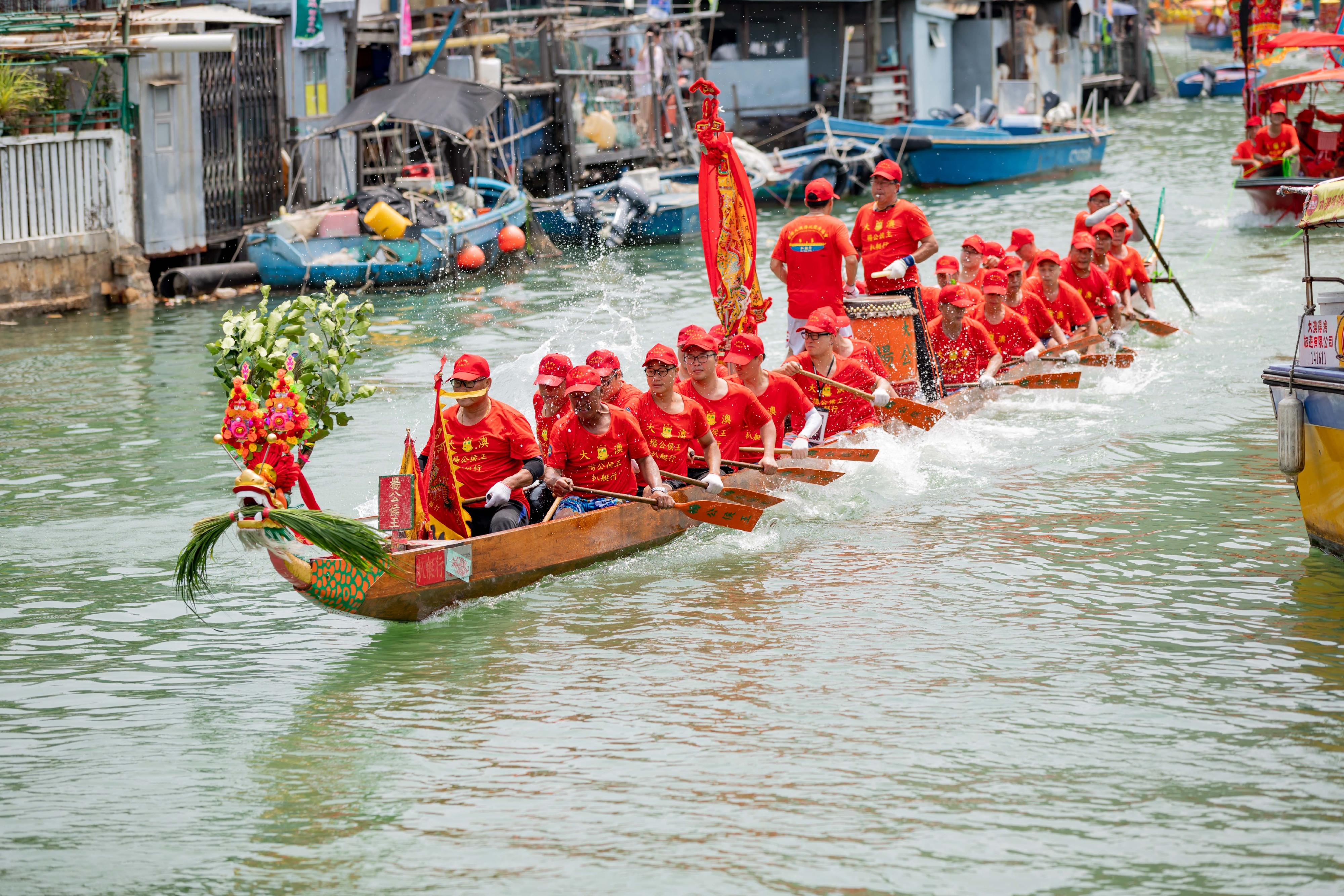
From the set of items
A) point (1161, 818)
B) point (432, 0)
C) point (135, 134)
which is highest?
point (432, 0)

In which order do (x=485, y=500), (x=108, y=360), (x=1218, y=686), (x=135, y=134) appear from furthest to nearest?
(x=135, y=134), (x=108, y=360), (x=485, y=500), (x=1218, y=686)

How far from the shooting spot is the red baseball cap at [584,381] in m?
9.56

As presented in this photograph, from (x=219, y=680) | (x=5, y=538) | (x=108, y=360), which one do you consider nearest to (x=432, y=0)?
(x=108, y=360)

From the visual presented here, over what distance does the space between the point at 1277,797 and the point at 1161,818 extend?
22.5 inches

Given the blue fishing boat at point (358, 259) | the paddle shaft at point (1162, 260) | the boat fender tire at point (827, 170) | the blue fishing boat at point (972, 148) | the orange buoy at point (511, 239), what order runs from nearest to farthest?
the paddle shaft at point (1162, 260)
the blue fishing boat at point (358, 259)
the orange buoy at point (511, 239)
the boat fender tire at point (827, 170)
the blue fishing boat at point (972, 148)

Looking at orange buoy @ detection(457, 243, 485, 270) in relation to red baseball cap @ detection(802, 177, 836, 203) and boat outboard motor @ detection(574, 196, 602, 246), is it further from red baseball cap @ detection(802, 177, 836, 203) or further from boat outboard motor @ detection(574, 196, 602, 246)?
red baseball cap @ detection(802, 177, 836, 203)

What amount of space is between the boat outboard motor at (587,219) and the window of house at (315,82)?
4424 mm

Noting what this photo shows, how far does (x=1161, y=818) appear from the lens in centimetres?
669

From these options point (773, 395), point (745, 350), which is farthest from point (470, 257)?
point (745, 350)

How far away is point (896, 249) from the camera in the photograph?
13.9 m

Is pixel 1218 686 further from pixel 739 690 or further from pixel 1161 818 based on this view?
pixel 739 690

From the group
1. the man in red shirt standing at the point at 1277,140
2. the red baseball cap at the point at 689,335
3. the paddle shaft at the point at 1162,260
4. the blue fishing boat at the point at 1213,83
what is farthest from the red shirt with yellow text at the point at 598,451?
the blue fishing boat at the point at 1213,83

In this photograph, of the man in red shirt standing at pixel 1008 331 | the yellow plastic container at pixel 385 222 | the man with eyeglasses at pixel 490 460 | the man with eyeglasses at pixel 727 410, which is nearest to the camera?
the man with eyeglasses at pixel 490 460

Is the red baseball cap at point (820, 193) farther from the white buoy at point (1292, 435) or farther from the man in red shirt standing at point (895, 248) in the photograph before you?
the white buoy at point (1292, 435)
